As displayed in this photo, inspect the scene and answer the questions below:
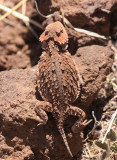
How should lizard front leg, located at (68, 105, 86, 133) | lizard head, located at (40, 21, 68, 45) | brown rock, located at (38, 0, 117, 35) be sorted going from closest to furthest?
lizard front leg, located at (68, 105, 86, 133) → lizard head, located at (40, 21, 68, 45) → brown rock, located at (38, 0, 117, 35)

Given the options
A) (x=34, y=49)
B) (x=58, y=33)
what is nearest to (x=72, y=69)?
(x=58, y=33)

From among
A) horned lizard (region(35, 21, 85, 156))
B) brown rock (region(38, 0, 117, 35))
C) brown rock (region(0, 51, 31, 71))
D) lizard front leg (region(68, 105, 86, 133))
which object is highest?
brown rock (region(0, 51, 31, 71))

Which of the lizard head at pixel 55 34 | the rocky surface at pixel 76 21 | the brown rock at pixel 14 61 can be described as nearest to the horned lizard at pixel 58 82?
the lizard head at pixel 55 34

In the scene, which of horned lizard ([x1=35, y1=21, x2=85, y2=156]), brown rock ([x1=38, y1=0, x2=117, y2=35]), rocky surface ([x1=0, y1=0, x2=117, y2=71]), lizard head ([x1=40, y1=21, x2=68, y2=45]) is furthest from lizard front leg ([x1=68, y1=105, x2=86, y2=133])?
brown rock ([x1=38, y1=0, x2=117, y2=35])

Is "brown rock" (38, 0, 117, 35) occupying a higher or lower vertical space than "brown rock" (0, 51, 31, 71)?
lower

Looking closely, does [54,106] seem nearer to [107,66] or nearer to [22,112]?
[22,112]

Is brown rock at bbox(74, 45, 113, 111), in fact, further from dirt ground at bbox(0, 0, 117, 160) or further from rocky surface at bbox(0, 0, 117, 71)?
rocky surface at bbox(0, 0, 117, 71)

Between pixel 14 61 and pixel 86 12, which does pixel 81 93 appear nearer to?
pixel 86 12

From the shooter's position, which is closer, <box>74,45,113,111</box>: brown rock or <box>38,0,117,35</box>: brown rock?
<box>74,45,113,111</box>: brown rock
